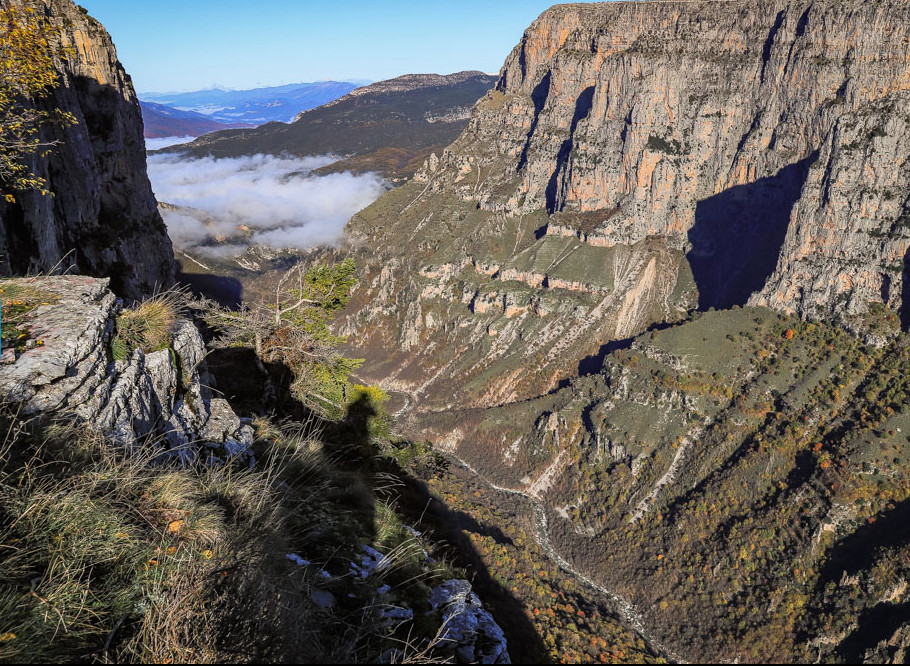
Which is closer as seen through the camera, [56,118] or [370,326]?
[56,118]

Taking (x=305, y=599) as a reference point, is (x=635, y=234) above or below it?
below

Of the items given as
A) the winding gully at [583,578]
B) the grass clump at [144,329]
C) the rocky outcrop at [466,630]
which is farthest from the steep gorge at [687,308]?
the grass clump at [144,329]

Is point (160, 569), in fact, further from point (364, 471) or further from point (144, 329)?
point (364, 471)

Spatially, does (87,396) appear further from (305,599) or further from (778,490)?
(778,490)

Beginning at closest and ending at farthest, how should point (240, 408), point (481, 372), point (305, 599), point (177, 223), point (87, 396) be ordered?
1. point (305, 599)
2. point (87, 396)
3. point (240, 408)
4. point (481, 372)
5. point (177, 223)

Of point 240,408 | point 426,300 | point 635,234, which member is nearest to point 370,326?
point 426,300

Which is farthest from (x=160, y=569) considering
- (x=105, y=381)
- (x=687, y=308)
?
(x=687, y=308)

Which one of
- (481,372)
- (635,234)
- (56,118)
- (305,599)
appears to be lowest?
(481,372)
